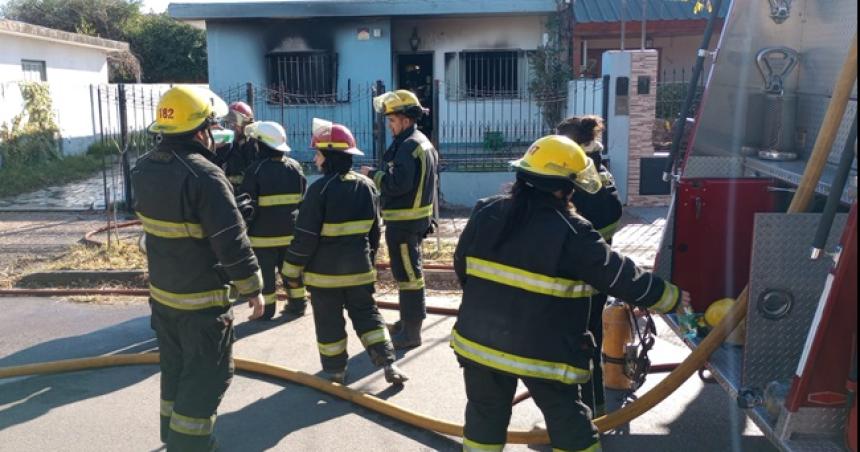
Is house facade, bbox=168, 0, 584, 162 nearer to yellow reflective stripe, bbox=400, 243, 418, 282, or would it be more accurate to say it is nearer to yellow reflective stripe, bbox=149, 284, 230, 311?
yellow reflective stripe, bbox=400, 243, 418, 282

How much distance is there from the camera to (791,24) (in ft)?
17.9

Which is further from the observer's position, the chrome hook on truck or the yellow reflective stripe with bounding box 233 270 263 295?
the chrome hook on truck

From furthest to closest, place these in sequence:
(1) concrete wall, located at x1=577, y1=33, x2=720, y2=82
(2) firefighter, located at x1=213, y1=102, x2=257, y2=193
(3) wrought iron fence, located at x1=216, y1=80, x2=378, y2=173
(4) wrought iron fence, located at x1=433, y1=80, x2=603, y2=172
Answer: (1) concrete wall, located at x1=577, y1=33, x2=720, y2=82 < (3) wrought iron fence, located at x1=216, y1=80, x2=378, y2=173 < (4) wrought iron fence, located at x1=433, y1=80, x2=603, y2=172 < (2) firefighter, located at x1=213, y1=102, x2=257, y2=193

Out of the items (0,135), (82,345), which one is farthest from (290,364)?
(0,135)

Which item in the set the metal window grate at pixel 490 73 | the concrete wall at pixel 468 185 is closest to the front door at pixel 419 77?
the metal window grate at pixel 490 73

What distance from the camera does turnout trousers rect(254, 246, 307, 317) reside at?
6.75 m

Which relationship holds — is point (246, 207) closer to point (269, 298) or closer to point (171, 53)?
point (269, 298)

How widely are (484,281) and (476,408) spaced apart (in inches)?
23.6

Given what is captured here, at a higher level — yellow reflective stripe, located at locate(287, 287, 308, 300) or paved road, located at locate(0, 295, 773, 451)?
yellow reflective stripe, located at locate(287, 287, 308, 300)

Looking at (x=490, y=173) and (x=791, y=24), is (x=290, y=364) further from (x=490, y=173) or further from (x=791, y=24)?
(x=490, y=173)

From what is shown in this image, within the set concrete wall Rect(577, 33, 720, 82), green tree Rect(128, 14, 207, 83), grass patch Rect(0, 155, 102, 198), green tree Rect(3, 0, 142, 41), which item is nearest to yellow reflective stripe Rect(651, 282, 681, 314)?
grass patch Rect(0, 155, 102, 198)

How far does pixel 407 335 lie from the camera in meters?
6.21

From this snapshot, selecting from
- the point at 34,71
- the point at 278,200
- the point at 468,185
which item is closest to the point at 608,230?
the point at 278,200

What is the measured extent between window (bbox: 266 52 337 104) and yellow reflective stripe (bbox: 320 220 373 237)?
1100 cm
